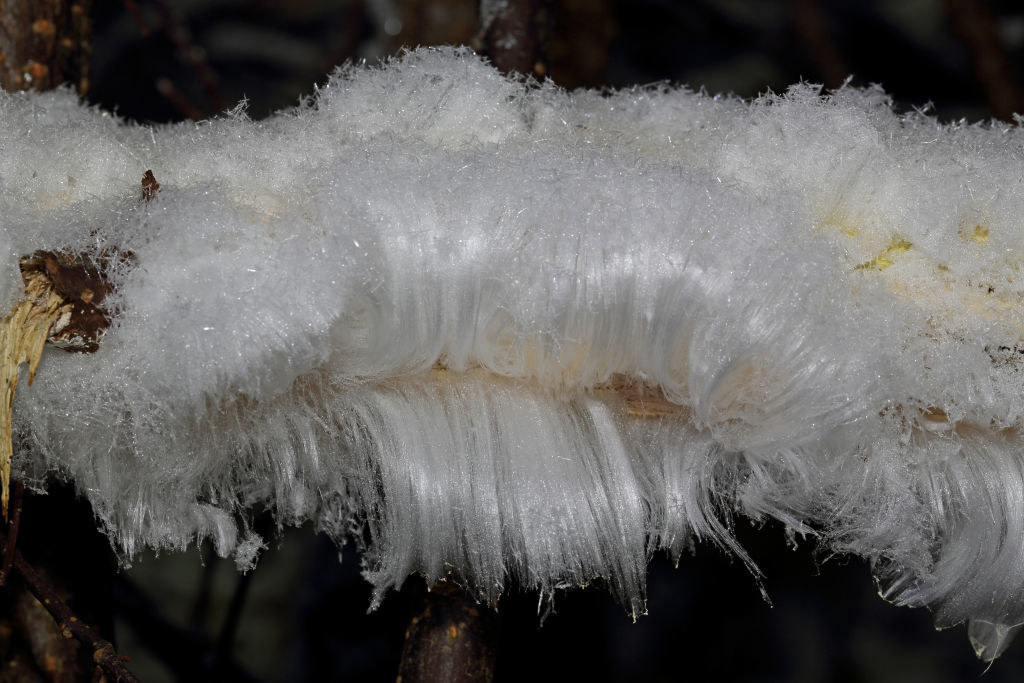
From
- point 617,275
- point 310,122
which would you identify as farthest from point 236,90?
point 617,275

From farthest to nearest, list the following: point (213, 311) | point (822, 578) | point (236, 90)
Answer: point (236, 90)
point (822, 578)
point (213, 311)

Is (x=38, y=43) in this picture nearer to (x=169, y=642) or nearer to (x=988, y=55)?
(x=169, y=642)

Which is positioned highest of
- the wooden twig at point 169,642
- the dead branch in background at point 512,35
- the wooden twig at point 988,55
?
the wooden twig at point 988,55

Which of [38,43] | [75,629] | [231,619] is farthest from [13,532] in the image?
[231,619]

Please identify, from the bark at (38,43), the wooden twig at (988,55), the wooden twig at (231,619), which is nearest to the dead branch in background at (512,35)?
the bark at (38,43)

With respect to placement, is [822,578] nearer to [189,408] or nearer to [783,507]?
[783,507]

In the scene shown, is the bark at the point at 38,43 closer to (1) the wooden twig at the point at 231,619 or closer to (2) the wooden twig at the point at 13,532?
(2) the wooden twig at the point at 13,532
